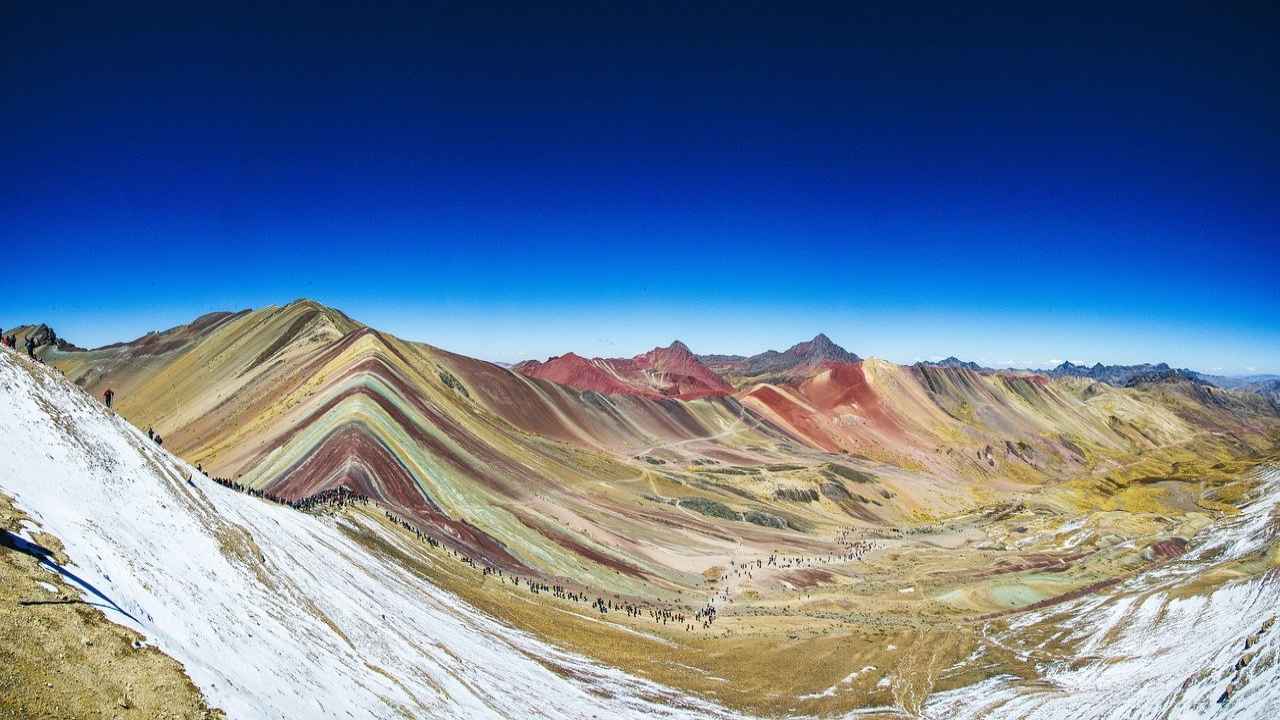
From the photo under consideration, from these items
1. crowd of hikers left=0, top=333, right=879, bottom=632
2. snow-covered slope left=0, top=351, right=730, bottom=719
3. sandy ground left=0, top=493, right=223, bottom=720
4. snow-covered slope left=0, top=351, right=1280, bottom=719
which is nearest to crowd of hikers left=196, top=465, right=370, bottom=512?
crowd of hikers left=0, top=333, right=879, bottom=632

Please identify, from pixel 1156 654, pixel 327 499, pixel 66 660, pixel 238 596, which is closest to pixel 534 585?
pixel 327 499

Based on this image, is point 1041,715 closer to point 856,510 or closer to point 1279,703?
point 1279,703

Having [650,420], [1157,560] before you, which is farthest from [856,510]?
[650,420]

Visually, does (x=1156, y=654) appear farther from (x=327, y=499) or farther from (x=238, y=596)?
(x=327, y=499)

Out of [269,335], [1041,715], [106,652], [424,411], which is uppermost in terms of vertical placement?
[269,335]

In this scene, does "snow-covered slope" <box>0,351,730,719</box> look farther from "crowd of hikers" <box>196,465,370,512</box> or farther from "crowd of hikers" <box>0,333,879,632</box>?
"crowd of hikers" <box>0,333,879,632</box>

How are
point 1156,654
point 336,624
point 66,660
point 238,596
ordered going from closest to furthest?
point 66,660 < point 238,596 < point 336,624 < point 1156,654

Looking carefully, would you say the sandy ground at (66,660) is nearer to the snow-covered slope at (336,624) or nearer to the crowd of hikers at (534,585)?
the snow-covered slope at (336,624)

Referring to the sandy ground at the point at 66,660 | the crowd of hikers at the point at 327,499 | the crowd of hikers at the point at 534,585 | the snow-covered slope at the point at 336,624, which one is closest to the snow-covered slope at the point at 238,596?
the snow-covered slope at the point at 336,624
